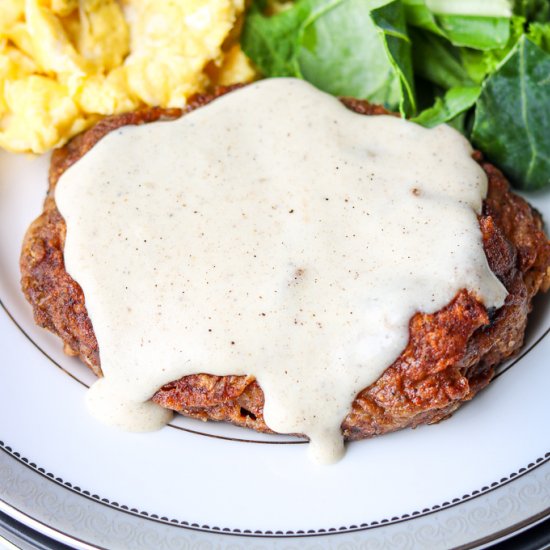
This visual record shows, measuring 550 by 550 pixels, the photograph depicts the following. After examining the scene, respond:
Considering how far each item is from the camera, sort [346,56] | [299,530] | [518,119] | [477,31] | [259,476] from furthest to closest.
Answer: [346,56], [477,31], [518,119], [259,476], [299,530]

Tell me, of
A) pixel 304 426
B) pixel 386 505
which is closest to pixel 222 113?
pixel 304 426

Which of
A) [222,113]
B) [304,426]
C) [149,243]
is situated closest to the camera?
[304,426]

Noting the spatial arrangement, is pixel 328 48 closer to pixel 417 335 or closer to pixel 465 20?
pixel 465 20

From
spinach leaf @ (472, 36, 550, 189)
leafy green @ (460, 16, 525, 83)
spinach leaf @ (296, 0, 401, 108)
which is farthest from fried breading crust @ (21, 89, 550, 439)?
spinach leaf @ (296, 0, 401, 108)

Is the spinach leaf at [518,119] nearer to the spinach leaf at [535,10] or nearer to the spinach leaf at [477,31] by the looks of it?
the spinach leaf at [477,31]

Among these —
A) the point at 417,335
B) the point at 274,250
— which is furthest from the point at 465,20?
the point at 417,335

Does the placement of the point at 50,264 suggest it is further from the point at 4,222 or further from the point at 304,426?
the point at 304,426

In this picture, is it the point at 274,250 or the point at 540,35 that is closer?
the point at 274,250
